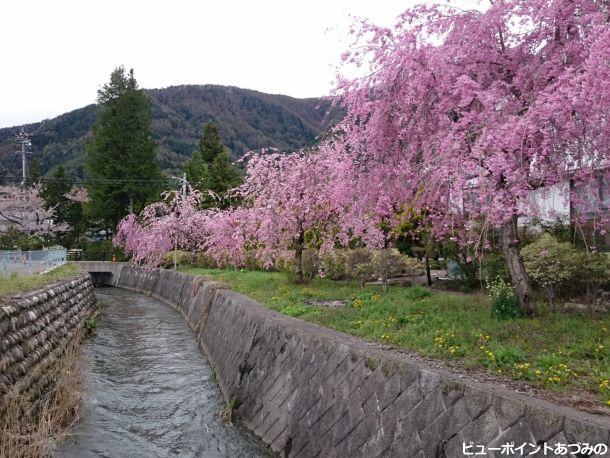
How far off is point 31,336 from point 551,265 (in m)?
10.5

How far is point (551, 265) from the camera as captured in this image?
9250 mm

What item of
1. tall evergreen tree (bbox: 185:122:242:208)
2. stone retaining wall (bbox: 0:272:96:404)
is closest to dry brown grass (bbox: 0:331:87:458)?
stone retaining wall (bbox: 0:272:96:404)

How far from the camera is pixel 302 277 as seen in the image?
55.7 ft

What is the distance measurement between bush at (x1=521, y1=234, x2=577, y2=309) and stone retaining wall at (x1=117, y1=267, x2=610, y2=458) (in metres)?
4.38

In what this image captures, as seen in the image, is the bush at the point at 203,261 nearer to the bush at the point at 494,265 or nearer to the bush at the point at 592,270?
the bush at the point at 494,265

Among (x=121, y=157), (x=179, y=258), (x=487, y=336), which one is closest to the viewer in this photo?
(x=487, y=336)

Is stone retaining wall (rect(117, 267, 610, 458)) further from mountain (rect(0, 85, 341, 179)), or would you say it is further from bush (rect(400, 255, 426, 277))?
mountain (rect(0, 85, 341, 179))

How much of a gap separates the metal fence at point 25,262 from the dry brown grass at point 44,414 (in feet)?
18.8

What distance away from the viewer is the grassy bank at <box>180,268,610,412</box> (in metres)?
5.02

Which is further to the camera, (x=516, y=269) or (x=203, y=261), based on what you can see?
(x=203, y=261)

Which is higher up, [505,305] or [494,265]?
[494,265]

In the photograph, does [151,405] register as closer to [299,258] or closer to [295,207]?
[295,207]

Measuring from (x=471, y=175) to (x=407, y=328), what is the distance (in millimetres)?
2723

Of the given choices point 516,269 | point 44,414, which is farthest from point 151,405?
point 516,269
